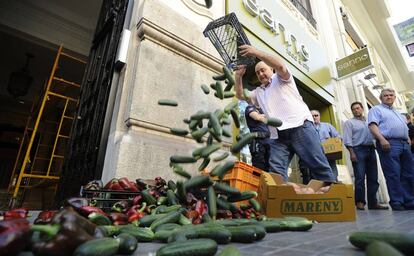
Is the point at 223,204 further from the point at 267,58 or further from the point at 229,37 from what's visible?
the point at 229,37

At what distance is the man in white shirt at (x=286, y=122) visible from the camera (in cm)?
254

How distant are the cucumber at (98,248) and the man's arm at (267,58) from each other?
80.9 inches

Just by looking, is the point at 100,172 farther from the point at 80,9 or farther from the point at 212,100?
the point at 80,9

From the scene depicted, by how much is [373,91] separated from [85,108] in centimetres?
1302

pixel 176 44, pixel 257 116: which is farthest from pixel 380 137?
pixel 176 44

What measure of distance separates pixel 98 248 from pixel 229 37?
278 cm

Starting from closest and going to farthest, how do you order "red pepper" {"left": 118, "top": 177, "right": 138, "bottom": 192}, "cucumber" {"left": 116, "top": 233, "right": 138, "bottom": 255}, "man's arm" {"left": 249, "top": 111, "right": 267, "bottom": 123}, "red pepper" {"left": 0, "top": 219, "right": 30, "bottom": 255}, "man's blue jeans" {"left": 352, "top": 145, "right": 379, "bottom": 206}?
"red pepper" {"left": 0, "top": 219, "right": 30, "bottom": 255} → "cucumber" {"left": 116, "top": 233, "right": 138, "bottom": 255} → "red pepper" {"left": 118, "top": 177, "right": 138, "bottom": 192} → "man's arm" {"left": 249, "top": 111, "right": 267, "bottom": 123} → "man's blue jeans" {"left": 352, "top": 145, "right": 379, "bottom": 206}

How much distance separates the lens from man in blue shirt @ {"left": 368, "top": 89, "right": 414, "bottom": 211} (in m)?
3.87

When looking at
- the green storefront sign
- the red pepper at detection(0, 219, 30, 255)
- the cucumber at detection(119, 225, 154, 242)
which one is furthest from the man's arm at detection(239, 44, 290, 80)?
the green storefront sign

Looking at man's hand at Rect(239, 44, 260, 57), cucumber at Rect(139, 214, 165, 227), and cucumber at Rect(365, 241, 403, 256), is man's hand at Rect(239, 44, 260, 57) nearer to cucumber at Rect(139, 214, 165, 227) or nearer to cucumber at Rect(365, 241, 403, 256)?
cucumber at Rect(139, 214, 165, 227)

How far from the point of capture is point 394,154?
158 inches

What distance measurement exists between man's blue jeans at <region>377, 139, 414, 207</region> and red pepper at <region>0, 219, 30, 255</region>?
14.8ft

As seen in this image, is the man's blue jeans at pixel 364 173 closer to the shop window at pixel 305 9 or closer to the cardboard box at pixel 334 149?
the cardboard box at pixel 334 149

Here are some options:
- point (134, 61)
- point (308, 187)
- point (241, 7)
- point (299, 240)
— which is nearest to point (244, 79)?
point (241, 7)
